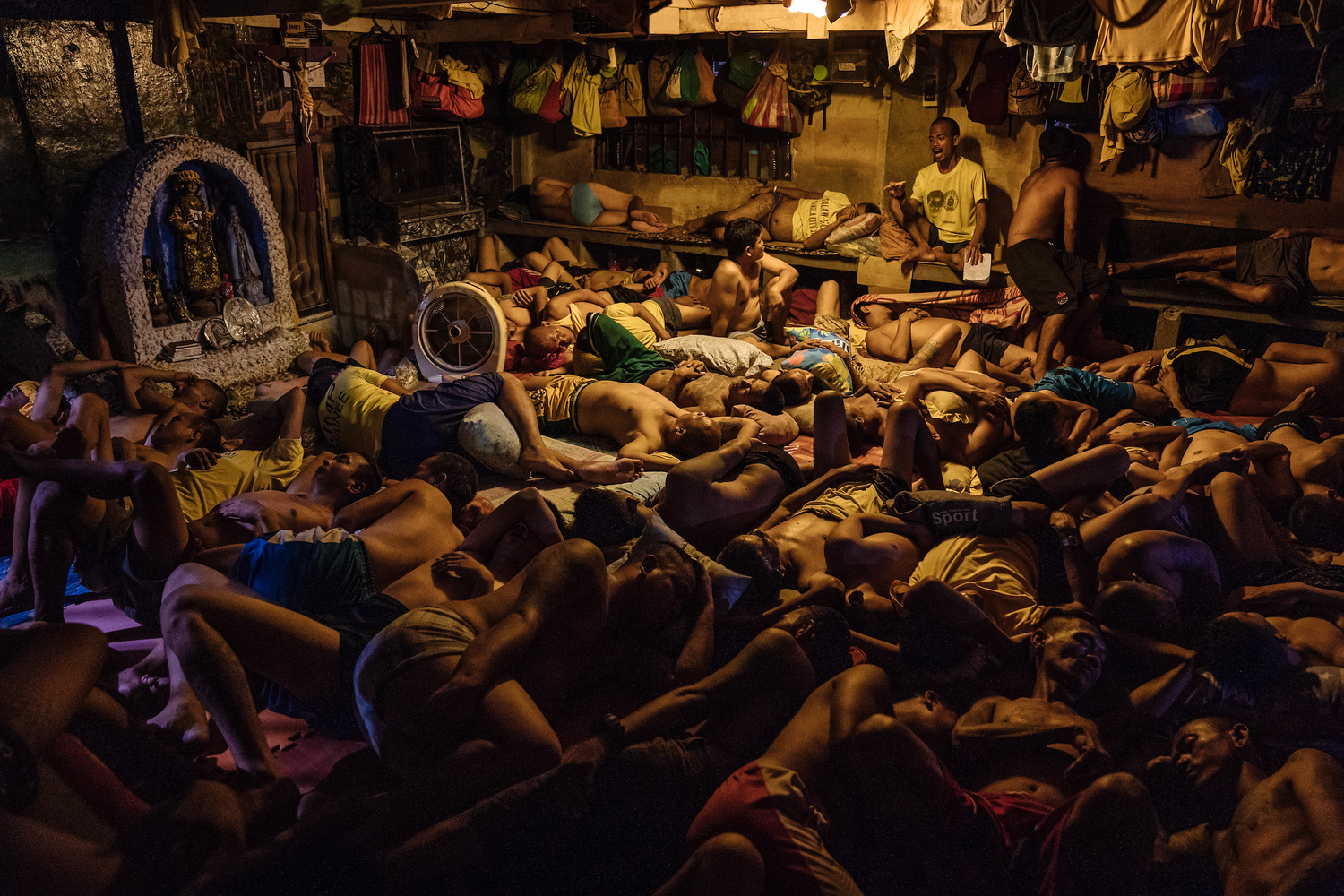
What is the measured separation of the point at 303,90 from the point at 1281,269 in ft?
26.8

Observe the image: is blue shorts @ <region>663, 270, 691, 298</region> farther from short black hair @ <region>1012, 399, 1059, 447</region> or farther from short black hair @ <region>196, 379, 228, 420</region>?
short black hair @ <region>1012, 399, 1059, 447</region>

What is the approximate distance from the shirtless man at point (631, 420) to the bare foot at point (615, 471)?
0.02 meters

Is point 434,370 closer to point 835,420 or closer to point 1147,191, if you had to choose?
point 835,420

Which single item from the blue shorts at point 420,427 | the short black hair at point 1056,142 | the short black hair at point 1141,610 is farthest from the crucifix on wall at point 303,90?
the short black hair at point 1141,610

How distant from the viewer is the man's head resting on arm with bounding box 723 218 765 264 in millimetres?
7473

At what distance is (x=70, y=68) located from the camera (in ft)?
19.8

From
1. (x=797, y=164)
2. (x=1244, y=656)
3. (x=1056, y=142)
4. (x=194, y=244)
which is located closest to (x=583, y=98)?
(x=797, y=164)

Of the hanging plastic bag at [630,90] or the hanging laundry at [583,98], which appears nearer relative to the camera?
→ the hanging laundry at [583,98]

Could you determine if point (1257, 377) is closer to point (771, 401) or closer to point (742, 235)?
point (771, 401)

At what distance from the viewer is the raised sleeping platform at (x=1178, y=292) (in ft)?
21.9

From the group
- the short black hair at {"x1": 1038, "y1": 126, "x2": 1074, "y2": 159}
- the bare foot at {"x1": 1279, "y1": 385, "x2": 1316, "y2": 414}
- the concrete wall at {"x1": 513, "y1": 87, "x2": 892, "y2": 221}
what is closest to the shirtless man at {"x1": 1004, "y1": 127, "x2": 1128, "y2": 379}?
the short black hair at {"x1": 1038, "y1": 126, "x2": 1074, "y2": 159}

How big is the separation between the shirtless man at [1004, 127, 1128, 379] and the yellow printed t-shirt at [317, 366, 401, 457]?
16.1ft

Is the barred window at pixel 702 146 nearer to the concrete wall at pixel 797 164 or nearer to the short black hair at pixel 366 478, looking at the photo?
the concrete wall at pixel 797 164

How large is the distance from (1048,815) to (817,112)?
8.33 metres
